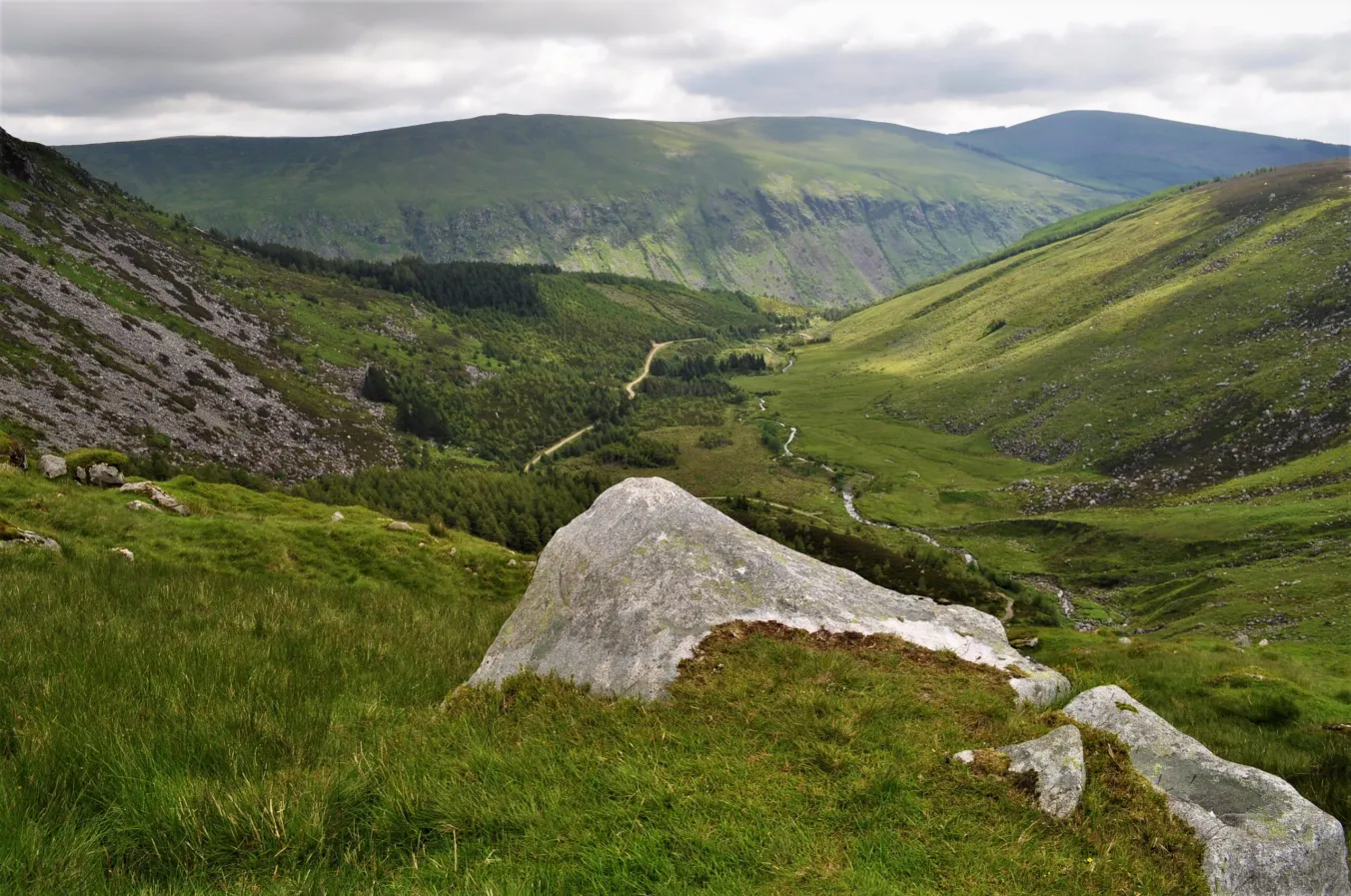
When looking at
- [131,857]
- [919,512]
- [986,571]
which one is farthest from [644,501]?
[919,512]

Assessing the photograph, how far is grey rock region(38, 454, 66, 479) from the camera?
32.6 m

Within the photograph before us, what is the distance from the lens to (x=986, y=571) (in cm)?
10375

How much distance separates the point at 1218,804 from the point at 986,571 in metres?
105

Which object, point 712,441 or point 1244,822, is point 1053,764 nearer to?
point 1244,822

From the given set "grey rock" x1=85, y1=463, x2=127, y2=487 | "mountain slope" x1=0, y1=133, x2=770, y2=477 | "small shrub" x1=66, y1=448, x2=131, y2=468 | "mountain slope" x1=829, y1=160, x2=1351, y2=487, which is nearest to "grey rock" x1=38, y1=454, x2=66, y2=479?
"small shrub" x1=66, y1=448, x2=131, y2=468

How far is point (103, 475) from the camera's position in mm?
34281

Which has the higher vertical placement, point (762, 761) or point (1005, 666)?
point (762, 761)

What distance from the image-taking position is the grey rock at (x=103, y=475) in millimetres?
34094

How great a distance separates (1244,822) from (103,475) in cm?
4362

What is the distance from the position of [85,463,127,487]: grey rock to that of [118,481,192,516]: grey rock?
1.44 meters

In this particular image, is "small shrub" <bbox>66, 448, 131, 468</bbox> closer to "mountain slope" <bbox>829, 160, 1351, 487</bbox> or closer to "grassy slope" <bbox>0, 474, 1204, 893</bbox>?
"grassy slope" <bbox>0, 474, 1204, 893</bbox>

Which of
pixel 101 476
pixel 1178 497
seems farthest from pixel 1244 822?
pixel 1178 497

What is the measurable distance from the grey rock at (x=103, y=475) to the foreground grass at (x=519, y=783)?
29.9 metres

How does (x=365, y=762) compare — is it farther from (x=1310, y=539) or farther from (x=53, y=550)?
(x=1310, y=539)
